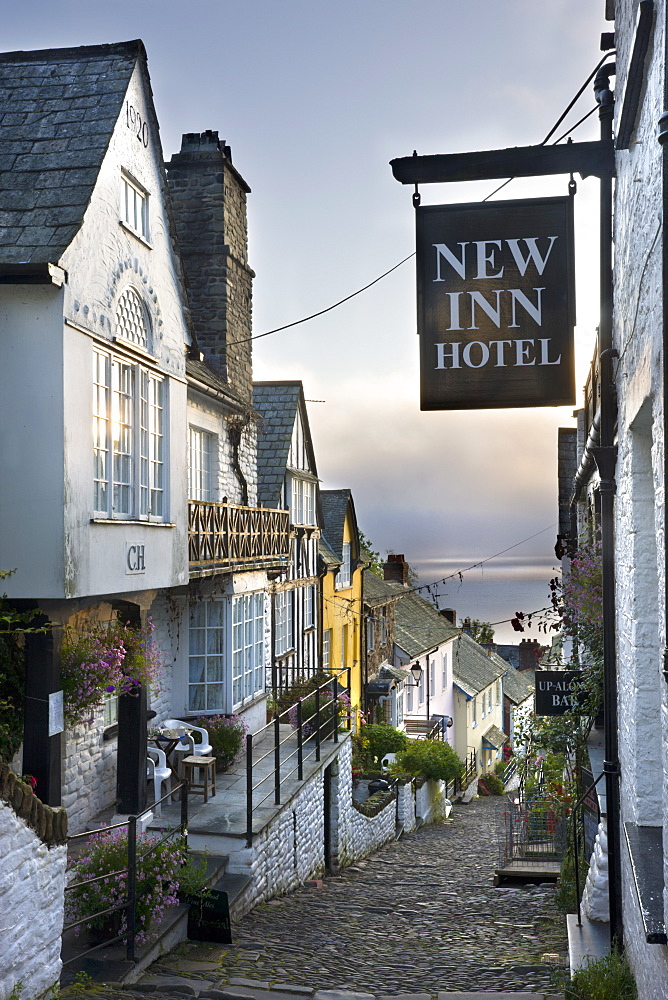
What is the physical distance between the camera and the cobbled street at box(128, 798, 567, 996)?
25.1 feet

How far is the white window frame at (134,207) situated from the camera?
988 centimetres

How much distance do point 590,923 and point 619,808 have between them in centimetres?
137

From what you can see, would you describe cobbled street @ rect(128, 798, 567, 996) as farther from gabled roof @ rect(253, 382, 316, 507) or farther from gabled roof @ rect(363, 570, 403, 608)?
gabled roof @ rect(363, 570, 403, 608)

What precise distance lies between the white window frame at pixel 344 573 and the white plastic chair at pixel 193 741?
1223cm

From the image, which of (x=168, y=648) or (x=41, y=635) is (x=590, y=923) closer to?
(x=41, y=635)

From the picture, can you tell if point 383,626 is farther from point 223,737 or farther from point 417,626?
point 223,737

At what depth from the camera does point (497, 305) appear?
17.1ft

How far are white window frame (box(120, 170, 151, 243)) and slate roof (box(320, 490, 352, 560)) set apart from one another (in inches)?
617

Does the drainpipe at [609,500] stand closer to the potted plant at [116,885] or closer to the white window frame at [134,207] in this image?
the potted plant at [116,885]

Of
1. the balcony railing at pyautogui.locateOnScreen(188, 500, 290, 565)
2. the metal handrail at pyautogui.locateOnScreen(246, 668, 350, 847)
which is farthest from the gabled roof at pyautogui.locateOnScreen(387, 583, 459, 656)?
the balcony railing at pyautogui.locateOnScreen(188, 500, 290, 565)

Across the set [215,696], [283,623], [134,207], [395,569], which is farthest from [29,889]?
[395,569]

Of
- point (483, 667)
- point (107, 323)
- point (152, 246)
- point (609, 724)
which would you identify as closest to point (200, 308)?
point (152, 246)

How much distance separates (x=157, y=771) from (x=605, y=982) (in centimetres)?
740

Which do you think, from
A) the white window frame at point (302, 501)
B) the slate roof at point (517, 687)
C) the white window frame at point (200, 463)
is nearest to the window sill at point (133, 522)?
the white window frame at point (200, 463)
